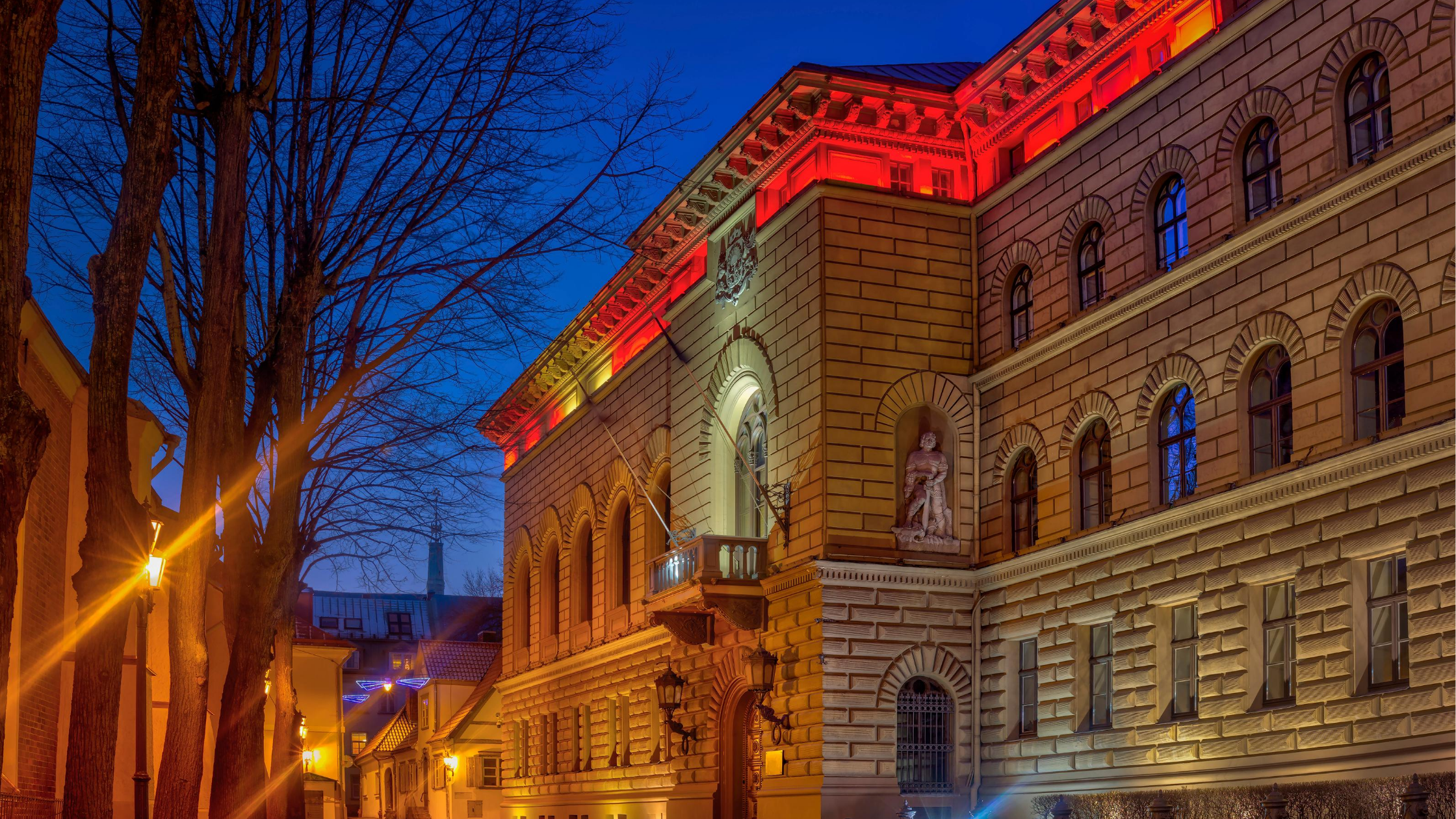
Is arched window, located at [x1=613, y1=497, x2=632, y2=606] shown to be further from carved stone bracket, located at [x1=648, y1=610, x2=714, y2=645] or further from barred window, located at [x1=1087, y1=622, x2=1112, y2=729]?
barred window, located at [x1=1087, y1=622, x2=1112, y2=729]

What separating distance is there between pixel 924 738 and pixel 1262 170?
11.2 metres

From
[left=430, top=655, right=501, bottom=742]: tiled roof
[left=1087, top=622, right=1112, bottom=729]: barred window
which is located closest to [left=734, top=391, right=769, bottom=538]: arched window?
[left=1087, top=622, right=1112, bottom=729]: barred window

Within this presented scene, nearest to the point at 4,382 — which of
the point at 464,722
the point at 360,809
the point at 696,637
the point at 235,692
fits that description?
the point at 235,692

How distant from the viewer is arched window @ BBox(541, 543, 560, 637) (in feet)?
149

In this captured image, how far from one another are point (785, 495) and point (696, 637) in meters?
4.79

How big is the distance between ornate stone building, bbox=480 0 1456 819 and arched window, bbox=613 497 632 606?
145 centimetres

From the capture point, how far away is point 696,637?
31.7m

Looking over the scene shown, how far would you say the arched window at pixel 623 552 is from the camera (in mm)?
39281

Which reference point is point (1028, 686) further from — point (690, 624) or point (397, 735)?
point (397, 735)

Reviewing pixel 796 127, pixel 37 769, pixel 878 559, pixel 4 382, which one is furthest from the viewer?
pixel 796 127

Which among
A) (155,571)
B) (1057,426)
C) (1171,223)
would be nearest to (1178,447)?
(1057,426)

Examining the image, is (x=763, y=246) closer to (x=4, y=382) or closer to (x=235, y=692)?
(x=235, y=692)

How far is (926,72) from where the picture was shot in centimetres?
3108

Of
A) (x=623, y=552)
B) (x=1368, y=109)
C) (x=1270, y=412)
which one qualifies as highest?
(x=1368, y=109)
